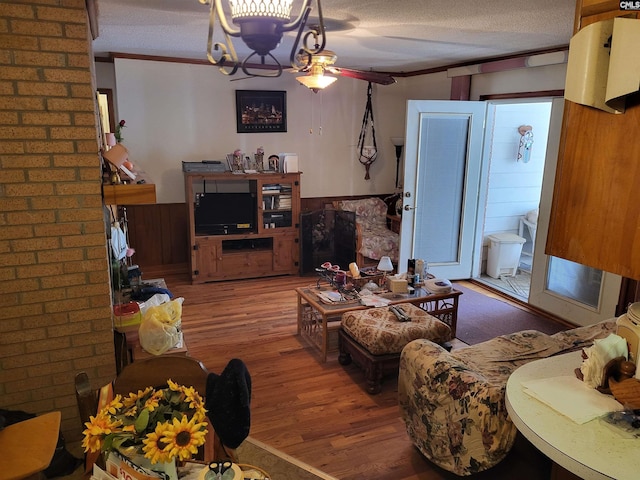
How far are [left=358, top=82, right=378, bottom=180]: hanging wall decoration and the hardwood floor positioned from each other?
245 cm

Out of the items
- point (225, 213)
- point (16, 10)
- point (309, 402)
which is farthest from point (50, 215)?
point (225, 213)

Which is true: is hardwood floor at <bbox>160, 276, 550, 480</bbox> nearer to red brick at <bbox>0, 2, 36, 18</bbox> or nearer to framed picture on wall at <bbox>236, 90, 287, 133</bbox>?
framed picture on wall at <bbox>236, 90, 287, 133</bbox>

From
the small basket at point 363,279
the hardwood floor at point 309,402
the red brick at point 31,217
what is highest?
the red brick at point 31,217

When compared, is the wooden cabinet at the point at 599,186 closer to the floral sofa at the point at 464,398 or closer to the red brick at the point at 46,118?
the floral sofa at the point at 464,398

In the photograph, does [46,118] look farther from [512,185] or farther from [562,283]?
[512,185]

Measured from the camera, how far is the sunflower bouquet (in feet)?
3.15

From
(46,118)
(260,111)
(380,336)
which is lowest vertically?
(380,336)

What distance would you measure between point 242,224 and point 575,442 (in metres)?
4.51

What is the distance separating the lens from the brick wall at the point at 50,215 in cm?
220

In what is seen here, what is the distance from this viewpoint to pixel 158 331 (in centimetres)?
252

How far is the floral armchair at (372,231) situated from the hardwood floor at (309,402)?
1.20 metres

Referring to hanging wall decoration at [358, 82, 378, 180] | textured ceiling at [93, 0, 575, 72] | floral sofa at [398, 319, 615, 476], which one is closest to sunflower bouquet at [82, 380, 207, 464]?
floral sofa at [398, 319, 615, 476]

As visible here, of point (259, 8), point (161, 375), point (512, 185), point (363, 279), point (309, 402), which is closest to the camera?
point (259, 8)

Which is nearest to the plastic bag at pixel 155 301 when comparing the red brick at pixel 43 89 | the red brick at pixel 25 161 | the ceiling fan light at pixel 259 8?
the red brick at pixel 25 161
